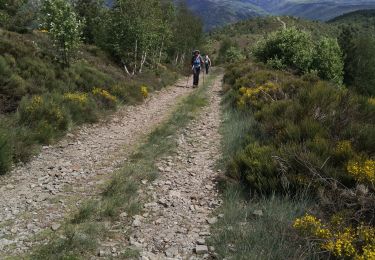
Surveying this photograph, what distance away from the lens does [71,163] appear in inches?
316

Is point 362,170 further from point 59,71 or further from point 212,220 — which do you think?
point 59,71

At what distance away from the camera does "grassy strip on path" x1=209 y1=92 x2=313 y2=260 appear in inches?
175

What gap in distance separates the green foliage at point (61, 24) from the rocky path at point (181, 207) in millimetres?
8231

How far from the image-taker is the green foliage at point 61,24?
14359mm

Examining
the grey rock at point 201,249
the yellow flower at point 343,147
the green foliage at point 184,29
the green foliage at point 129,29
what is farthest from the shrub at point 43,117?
the green foliage at point 184,29

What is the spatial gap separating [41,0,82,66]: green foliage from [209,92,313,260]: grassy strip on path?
35.9ft

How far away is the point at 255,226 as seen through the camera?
5000 mm

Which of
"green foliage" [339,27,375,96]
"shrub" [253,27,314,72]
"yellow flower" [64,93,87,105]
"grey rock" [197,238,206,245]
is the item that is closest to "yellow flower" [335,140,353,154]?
"grey rock" [197,238,206,245]

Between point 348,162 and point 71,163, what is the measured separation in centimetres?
591

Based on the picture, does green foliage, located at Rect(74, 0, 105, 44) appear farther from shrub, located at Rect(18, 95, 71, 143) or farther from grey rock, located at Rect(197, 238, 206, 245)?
grey rock, located at Rect(197, 238, 206, 245)

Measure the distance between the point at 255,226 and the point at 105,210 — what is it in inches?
96.5

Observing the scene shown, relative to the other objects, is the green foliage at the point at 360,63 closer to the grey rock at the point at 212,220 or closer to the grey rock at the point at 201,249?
the grey rock at the point at 212,220

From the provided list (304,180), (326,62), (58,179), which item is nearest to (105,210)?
(58,179)

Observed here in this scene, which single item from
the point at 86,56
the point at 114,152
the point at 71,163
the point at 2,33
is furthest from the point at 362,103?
the point at 86,56
